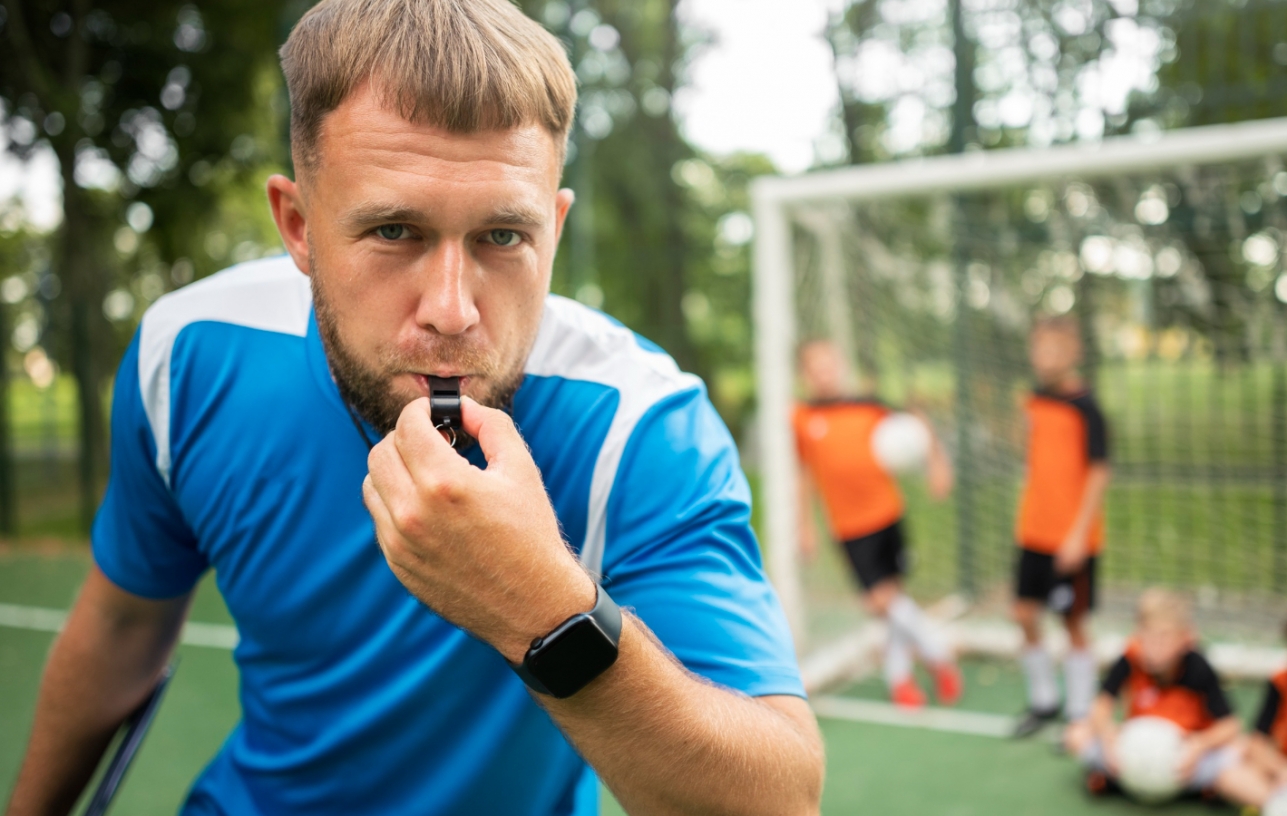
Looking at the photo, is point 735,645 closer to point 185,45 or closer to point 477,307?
point 477,307

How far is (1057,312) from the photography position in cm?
715

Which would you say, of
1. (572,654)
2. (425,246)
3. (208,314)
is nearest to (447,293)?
Answer: (425,246)

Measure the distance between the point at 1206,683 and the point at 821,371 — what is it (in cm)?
271

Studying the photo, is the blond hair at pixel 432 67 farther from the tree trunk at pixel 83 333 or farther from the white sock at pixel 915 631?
the tree trunk at pixel 83 333

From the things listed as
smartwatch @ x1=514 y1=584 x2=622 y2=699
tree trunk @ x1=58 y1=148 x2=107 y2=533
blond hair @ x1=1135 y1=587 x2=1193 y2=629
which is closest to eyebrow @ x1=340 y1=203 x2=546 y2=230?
smartwatch @ x1=514 y1=584 x2=622 y2=699

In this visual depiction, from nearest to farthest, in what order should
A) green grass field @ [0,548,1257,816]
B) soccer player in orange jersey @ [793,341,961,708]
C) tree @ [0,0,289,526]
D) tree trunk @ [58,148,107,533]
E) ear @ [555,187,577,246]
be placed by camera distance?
ear @ [555,187,577,246]
green grass field @ [0,548,1257,816]
soccer player in orange jersey @ [793,341,961,708]
tree trunk @ [58,148,107,533]
tree @ [0,0,289,526]

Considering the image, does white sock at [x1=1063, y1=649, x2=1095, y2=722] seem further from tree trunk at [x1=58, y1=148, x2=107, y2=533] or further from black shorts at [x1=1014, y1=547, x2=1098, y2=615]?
tree trunk at [x1=58, y1=148, x2=107, y2=533]

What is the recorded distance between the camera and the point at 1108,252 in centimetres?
676

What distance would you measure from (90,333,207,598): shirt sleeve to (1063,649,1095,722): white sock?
5.14 metres

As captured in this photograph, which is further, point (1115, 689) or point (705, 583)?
point (1115, 689)

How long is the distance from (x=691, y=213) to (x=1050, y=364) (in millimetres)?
7308

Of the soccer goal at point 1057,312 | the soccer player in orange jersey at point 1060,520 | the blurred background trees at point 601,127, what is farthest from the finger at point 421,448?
the blurred background trees at point 601,127

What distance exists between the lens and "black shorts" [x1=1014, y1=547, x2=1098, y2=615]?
566 cm

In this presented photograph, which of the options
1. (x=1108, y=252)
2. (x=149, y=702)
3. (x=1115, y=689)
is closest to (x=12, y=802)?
(x=149, y=702)
